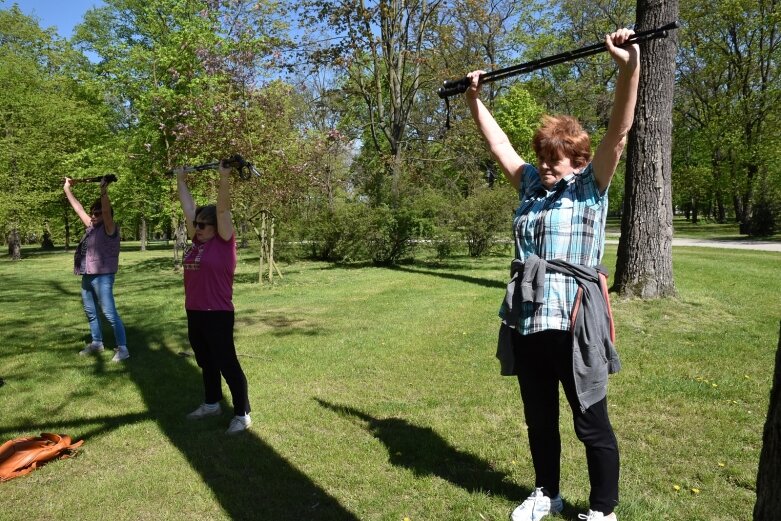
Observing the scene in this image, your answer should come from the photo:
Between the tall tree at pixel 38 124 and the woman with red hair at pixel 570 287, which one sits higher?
the tall tree at pixel 38 124

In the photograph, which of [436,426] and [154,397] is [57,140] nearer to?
[154,397]

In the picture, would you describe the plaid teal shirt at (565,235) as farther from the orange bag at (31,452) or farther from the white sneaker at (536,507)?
the orange bag at (31,452)

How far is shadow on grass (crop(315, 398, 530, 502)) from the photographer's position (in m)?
3.20

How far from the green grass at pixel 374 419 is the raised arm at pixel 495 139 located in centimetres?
182

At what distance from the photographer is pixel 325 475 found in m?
3.44

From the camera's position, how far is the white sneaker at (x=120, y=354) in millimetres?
6333

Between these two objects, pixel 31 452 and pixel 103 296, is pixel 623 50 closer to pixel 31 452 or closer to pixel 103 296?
pixel 31 452

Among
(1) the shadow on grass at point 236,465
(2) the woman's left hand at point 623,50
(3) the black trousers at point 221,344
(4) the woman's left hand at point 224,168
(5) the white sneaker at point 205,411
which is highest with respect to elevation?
(2) the woman's left hand at point 623,50

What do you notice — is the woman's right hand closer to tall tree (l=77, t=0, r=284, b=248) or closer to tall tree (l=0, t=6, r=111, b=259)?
tall tree (l=77, t=0, r=284, b=248)

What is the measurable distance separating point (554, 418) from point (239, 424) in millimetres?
2500

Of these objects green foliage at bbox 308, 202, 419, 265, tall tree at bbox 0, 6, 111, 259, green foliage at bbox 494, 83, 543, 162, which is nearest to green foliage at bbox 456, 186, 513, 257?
green foliage at bbox 308, 202, 419, 265

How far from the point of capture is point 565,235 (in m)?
2.45

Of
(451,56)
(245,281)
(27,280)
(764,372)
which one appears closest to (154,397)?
(764,372)

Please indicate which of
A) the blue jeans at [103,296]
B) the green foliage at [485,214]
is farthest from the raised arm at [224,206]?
the green foliage at [485,214]
